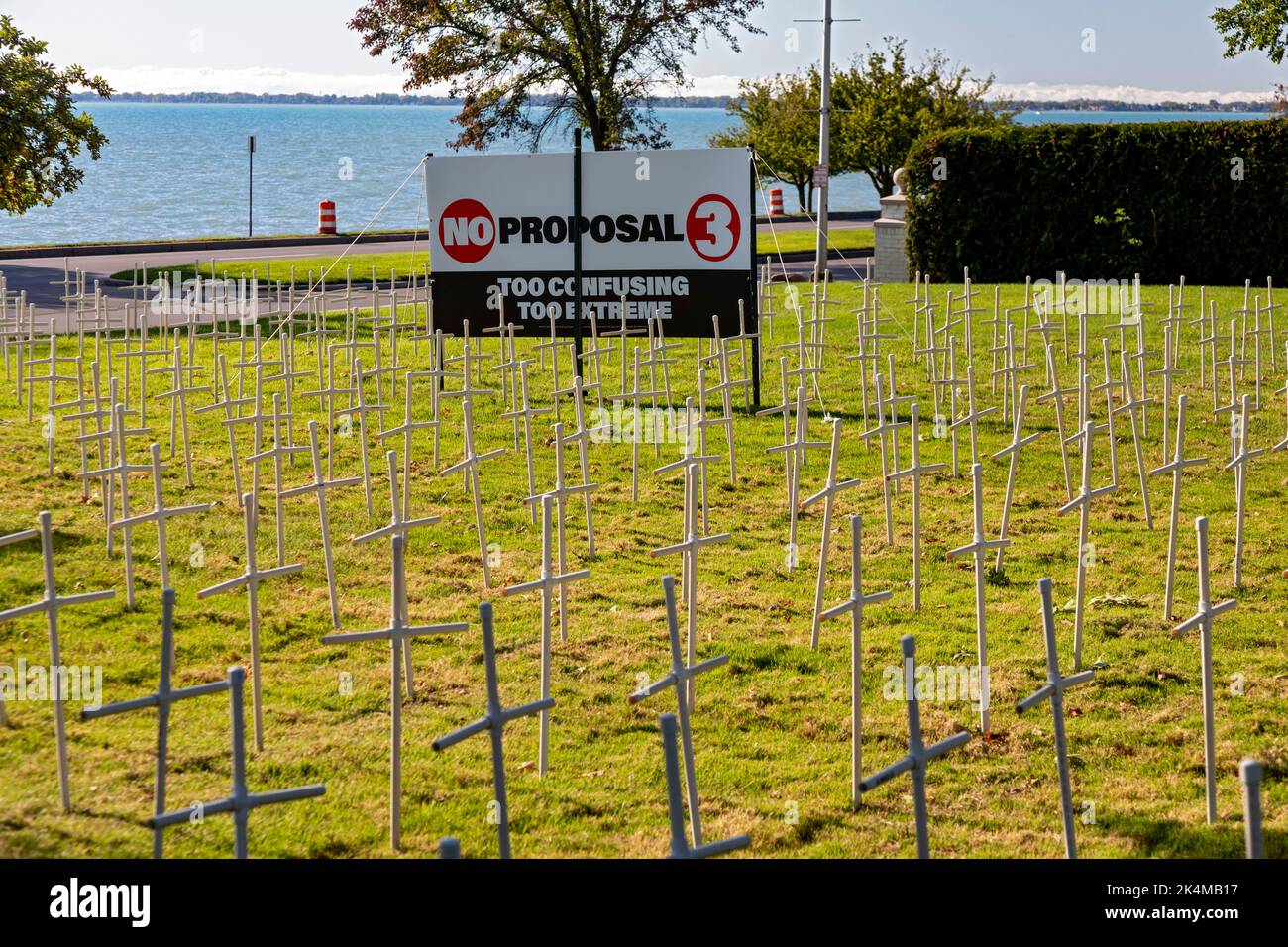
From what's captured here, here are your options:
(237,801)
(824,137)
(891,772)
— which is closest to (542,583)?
(237,801)

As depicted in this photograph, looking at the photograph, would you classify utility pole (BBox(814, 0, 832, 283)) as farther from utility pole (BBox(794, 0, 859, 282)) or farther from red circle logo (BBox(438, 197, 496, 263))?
red circle logo (BBox(438, 197, 496, 263))

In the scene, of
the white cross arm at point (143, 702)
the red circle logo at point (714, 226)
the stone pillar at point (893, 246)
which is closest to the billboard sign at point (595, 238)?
the red circle logo at point (714, 226)

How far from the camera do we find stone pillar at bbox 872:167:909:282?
1035 inches

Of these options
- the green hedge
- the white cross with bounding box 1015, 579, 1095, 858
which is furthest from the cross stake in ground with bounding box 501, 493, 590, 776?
the green hedge

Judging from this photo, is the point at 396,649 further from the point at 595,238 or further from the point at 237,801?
the point at 595,238

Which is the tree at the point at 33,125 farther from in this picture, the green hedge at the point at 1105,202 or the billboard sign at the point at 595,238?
the green hedge at the point at 1105,202

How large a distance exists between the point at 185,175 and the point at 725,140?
7321 cm

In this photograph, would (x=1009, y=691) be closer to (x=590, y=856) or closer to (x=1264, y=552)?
(x=590, y=856)

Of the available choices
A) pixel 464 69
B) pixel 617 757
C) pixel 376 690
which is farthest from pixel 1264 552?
pixel 464 69

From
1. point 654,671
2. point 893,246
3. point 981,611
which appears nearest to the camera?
point 981,611

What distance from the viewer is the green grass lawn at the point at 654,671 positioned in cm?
583

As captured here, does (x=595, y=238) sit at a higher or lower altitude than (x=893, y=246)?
lower

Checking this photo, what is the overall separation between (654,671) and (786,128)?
109 feet

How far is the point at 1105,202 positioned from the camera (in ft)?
80.4
